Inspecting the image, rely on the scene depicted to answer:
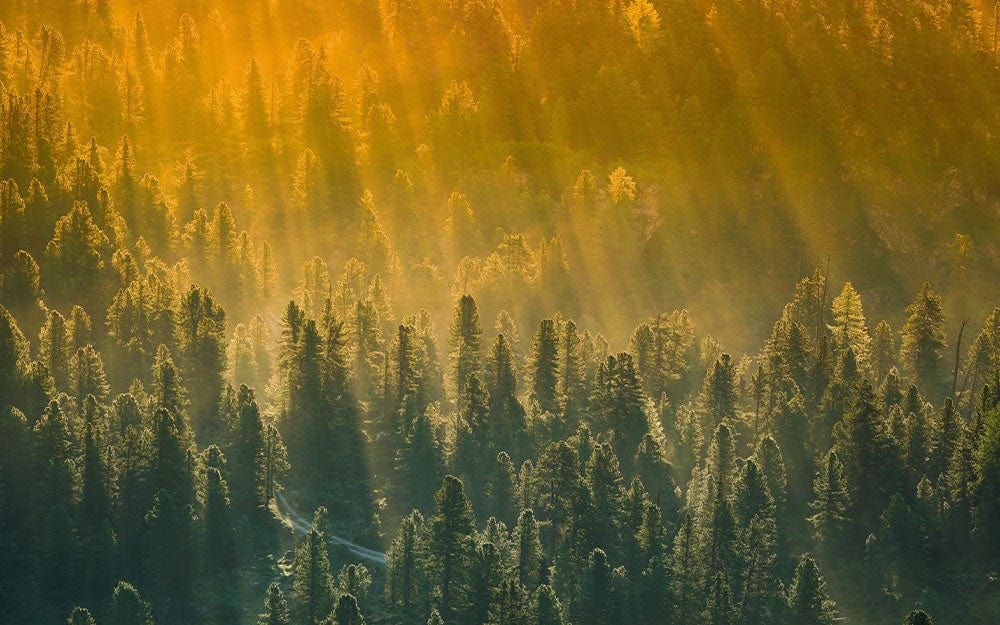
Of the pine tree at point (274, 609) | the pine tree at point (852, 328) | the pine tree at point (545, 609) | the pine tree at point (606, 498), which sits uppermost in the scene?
the pine tree at point (852, 328)

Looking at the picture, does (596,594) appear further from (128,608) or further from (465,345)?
(465,345)

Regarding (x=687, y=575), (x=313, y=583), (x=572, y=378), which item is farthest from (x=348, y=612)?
(x=572, y=378)

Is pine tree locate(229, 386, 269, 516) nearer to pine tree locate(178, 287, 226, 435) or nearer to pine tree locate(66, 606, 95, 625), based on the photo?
pine tree locate(178, 287, 226, 435)

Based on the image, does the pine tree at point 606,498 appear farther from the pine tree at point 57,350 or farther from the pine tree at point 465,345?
the pine tree at point 57,350

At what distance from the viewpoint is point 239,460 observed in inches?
5955

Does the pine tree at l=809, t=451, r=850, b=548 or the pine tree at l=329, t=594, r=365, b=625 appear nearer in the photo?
the pine tree at l=329, t=594, r=365, b=625

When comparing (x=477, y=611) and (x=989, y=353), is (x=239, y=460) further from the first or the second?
(x=989, y=353)

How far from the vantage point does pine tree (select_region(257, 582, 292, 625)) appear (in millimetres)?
133250

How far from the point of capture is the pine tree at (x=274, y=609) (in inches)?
5246

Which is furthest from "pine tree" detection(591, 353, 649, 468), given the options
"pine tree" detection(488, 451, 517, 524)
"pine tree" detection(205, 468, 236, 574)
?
"pine tree" detection(205, 468, 236, 574)

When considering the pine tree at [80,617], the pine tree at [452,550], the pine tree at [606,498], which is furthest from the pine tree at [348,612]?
the pine tree at [606,498]

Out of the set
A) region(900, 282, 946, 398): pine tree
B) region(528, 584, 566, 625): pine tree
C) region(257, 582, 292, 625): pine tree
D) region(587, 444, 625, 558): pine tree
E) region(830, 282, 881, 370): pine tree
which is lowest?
region(528, 584, 566, 625): pine tree

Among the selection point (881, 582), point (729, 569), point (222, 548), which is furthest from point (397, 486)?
point (881, 582)

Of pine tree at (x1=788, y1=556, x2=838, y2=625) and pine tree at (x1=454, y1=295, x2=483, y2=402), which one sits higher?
pine tree at (x1=454, y1=295, x2=483, y2=402)
